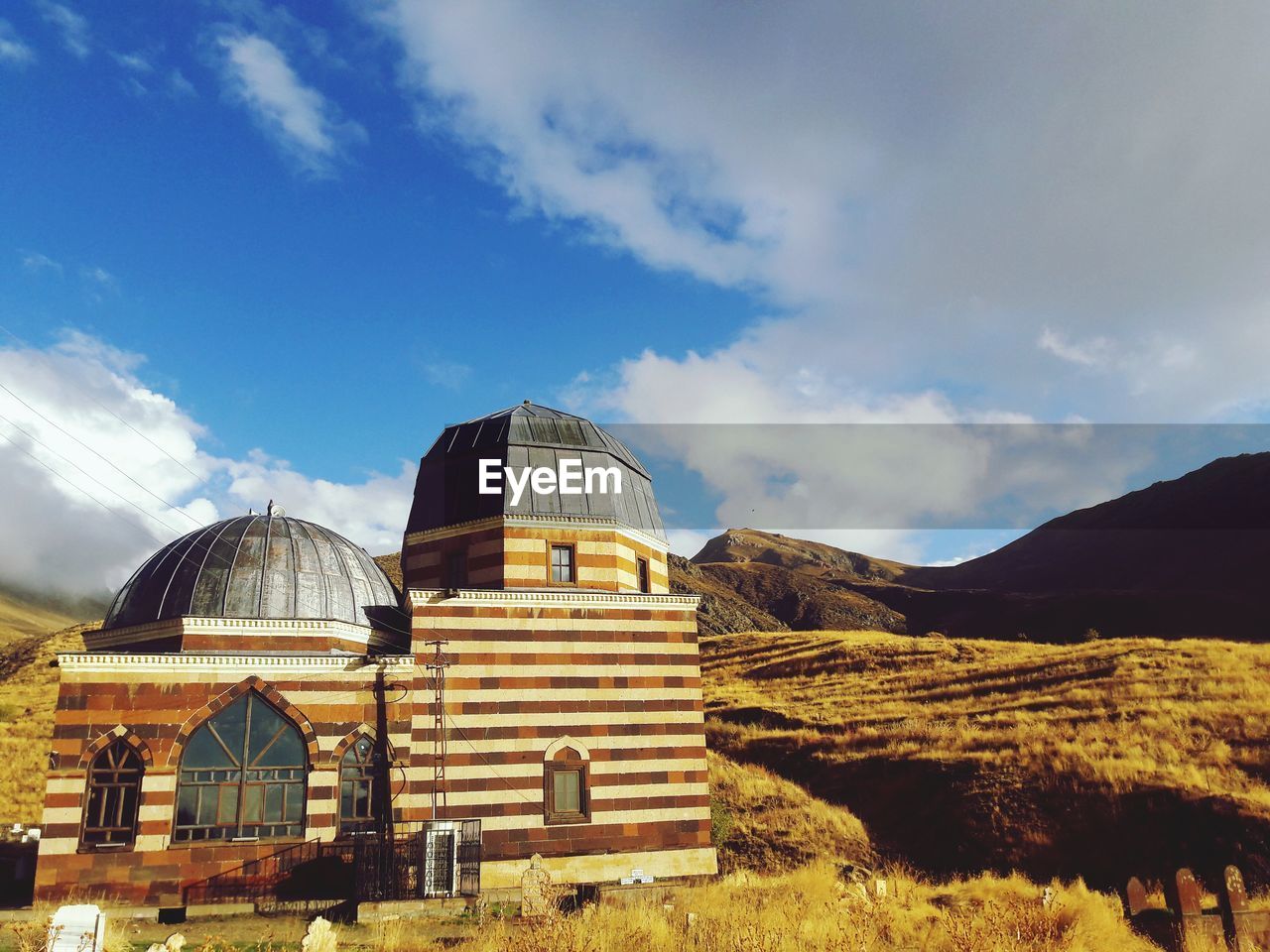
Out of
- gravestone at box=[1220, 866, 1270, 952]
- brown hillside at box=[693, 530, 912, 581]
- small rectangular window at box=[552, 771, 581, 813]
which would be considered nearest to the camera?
gravestone at box=[1220, 866, 1270, 952]

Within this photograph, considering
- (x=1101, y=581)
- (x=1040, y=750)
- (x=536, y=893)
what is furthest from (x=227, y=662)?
(x=1101, y=581)

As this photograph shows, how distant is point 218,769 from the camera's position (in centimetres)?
1892

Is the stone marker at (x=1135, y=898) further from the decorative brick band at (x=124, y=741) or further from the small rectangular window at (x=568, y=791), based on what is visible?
the decorative brick band at (x=124, y=741)

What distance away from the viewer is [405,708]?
20438mm

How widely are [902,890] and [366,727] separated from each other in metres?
11.9

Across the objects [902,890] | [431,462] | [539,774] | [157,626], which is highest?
[431,462]

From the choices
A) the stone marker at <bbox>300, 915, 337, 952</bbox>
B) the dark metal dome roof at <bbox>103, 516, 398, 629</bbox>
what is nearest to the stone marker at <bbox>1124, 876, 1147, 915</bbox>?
the stone marker at <bbox>300, 915, 337, 952</bbox>

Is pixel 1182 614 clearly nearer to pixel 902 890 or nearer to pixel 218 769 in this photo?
pixel 902 890

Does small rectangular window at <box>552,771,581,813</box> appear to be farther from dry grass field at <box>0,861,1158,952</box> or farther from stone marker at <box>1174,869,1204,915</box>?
stone marker at <box>1174,869,1204,915</box>

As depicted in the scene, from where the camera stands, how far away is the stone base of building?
1995 cm

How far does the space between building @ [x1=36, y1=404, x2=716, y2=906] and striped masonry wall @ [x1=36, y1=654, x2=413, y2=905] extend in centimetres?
4

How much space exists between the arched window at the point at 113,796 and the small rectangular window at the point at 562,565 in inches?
394

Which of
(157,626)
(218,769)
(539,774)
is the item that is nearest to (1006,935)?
(539,774)

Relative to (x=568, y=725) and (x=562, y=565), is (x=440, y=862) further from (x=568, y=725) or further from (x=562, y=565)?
(x=562, y=565)
